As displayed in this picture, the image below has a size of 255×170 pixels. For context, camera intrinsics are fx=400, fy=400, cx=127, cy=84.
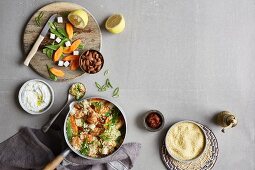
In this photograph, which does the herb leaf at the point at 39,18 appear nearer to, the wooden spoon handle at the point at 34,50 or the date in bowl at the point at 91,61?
the wooden spoon handle at the point at 34,50

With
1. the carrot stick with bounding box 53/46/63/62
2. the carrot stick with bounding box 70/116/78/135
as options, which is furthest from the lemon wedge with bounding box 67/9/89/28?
the carrot stick with bounding box 70/116/78/135

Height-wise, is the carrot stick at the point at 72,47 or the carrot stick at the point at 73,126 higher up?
the carrot stick at the point at 72,47

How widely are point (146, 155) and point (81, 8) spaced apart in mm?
910

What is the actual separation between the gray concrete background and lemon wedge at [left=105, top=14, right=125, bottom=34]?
67 mm

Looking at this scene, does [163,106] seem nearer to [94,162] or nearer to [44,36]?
[94,162]

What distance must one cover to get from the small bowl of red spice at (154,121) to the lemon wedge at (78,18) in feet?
2.03

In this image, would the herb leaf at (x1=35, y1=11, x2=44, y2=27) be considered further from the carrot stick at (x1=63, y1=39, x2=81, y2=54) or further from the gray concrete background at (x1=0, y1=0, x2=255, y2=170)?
the carrot stick at (x1=63, y1=39, x2=81, y2=54)

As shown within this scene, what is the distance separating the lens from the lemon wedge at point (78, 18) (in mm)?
2160

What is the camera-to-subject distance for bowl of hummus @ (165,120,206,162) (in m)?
2.24

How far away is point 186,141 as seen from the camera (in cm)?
224

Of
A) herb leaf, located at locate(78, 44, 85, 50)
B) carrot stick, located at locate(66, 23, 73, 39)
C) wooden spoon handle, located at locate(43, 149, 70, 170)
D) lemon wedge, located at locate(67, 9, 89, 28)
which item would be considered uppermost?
lemon wedge, located at locate(67, 9, 89, 28)

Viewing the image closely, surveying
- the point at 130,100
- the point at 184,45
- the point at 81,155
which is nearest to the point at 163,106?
the point at 130,100

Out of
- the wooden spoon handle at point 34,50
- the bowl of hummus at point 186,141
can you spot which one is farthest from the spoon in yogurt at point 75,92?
the bowl of hummus at point 186,141

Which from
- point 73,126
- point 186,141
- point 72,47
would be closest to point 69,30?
point 72,47
